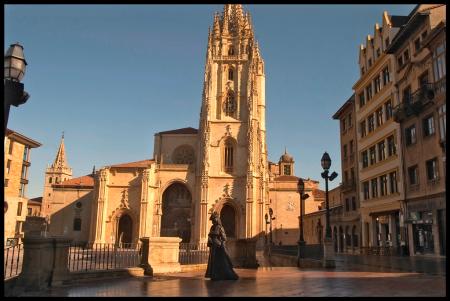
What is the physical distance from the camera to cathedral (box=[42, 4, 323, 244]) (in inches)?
2154

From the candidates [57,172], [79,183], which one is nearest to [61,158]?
[57,172]

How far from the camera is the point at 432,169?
24484 millimetres

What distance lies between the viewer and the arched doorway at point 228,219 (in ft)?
182

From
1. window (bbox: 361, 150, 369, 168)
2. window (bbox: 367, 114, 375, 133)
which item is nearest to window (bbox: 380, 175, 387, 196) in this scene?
window (bbox: 361, 150, 369, 168)

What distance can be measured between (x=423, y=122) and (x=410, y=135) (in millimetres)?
2014

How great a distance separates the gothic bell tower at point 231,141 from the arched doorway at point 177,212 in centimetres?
396

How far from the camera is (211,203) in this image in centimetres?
5503

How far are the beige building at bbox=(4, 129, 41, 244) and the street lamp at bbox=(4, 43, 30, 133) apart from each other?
153ft

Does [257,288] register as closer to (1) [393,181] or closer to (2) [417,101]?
(2) [417,101]

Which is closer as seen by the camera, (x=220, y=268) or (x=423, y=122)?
(x=220, y=268)

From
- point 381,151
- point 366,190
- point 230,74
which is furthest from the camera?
point 230,74

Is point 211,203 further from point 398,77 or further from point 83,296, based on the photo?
point 83,296

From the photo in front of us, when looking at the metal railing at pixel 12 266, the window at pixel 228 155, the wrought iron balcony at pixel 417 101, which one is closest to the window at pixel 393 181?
the wrought iron balcony at pixel 417 101

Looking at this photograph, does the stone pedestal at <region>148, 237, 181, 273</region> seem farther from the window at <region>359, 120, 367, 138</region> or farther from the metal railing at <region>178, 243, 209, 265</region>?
the window at <region>359, 120, 367, 138</region>
